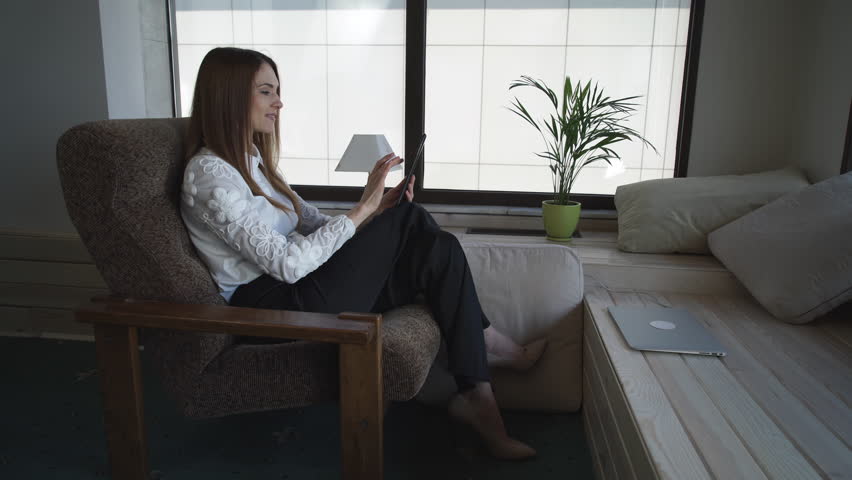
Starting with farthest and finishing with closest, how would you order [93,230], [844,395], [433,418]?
1. [433,418]
2. [93,230]
3. [844,395]

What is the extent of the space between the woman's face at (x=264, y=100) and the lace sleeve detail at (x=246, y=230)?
0.24m

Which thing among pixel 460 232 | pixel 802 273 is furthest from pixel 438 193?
pixel 802 273

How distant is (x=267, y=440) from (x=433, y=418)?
52cm

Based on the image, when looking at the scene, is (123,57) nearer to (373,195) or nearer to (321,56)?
(321,56)

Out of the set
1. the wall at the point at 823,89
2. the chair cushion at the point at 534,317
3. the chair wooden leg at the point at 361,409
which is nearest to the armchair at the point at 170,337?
the chair wooden leg at the point at 361,409

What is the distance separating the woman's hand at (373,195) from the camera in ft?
5.60

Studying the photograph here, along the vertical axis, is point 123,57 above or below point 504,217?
above

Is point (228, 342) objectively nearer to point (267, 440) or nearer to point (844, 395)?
point (267, 440)

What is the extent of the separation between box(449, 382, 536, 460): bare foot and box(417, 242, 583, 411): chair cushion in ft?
0.82

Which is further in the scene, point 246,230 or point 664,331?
point 664,331

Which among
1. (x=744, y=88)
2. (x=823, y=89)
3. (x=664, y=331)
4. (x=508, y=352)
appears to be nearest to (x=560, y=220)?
(x=508, y=352)

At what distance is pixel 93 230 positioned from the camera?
4.77 feet

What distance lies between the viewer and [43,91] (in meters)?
2.53

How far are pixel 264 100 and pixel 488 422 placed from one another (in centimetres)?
109
